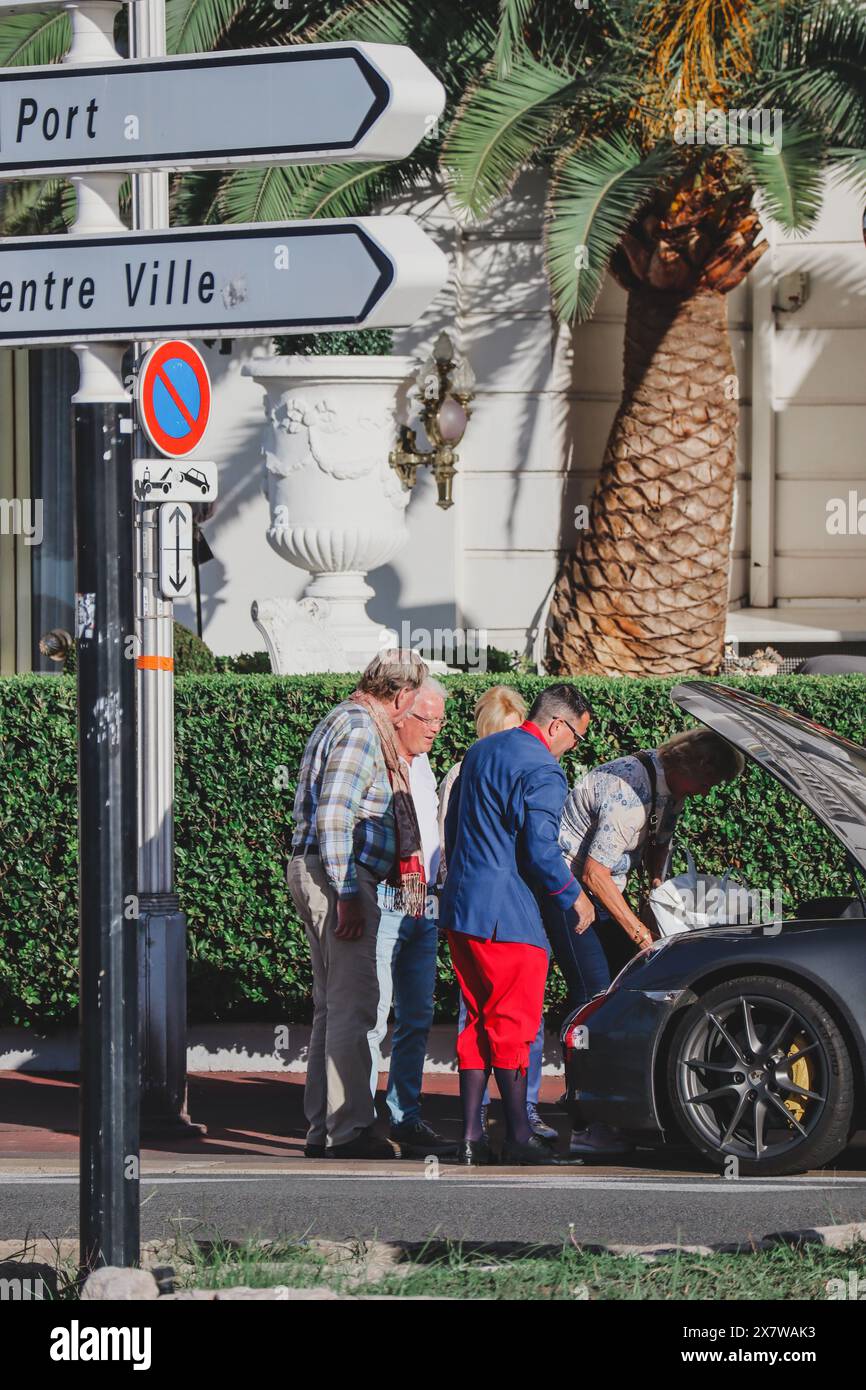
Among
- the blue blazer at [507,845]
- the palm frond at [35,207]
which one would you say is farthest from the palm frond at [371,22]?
the blue blazer at [507,845]

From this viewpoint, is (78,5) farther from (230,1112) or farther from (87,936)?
(230,1112)

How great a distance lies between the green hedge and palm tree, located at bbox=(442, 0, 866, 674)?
3.51 m

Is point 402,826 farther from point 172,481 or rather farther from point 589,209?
point 589,209

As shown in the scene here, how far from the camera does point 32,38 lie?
1263 cm

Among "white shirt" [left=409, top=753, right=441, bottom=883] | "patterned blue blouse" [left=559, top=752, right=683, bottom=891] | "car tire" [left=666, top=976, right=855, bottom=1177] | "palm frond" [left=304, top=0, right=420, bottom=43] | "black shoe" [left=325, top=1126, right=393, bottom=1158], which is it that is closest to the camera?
"car tire" [left=666, top=976, right=855, bottom=1177]

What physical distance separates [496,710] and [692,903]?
3.58ft

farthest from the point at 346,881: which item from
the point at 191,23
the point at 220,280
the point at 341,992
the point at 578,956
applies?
the point at 191,23

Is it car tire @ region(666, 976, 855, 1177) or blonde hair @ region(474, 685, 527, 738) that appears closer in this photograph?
car tire @ region(666, 976, 855, 1177)

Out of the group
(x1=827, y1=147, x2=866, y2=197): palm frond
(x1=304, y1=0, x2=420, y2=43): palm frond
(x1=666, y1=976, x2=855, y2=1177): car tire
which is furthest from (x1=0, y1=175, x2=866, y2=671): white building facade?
(x1=666, y1=976, x2=855, y2=1177): car tire

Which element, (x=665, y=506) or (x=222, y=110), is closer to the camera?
(x=222, y=110)

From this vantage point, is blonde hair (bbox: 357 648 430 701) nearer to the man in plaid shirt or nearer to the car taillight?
the man in plaid shirt

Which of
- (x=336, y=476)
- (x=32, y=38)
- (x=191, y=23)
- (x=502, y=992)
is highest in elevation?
(x=191, y=23)

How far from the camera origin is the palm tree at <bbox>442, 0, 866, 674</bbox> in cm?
1247

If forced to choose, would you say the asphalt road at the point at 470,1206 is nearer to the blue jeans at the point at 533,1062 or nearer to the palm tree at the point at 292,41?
the blue jeans at the point at 533,1062
